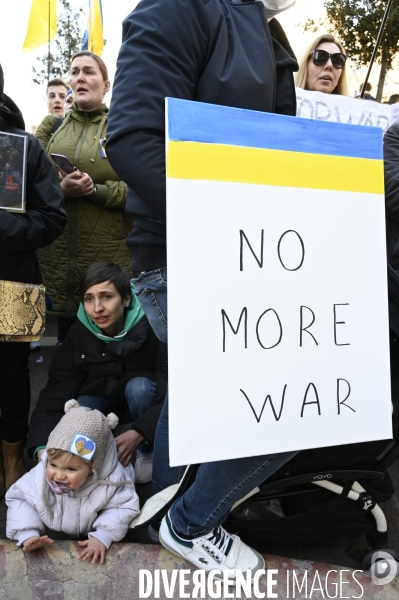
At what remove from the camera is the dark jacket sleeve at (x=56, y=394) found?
183 cm

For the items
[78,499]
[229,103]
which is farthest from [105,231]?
[229,103]

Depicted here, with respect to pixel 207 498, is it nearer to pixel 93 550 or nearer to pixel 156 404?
pixel 93 550

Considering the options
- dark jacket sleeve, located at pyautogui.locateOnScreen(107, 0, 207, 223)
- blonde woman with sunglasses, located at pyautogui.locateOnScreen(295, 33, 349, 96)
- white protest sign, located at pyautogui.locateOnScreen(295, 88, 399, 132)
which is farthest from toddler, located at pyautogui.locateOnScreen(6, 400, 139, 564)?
blonde woman with sunglasses, located at pyautogui.locateOnScreen(295, 33, 349, 96)

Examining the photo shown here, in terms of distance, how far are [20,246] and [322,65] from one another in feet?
5.31

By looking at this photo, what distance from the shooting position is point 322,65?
241cm

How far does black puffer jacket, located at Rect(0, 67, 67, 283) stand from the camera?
1.69m

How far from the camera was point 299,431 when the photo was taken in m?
1.04

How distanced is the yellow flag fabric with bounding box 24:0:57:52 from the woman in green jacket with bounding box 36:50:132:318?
7.80 feet

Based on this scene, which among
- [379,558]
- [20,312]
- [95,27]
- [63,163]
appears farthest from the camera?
[95,27]

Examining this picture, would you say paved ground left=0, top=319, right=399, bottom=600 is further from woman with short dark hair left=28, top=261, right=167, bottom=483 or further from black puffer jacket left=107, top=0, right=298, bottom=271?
black puffer jacket left=107, top=0, right=298, bottom=271

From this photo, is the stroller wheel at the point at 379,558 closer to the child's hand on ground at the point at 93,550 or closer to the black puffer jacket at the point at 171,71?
the child's hand on ground at the point at 93,550

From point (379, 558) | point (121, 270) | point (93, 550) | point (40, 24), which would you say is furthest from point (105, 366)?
point (40, 24)

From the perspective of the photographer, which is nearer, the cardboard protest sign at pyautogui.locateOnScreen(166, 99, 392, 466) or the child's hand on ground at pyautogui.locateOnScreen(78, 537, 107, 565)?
the cardboard protest sign at pyautogui.locateOnScreen(166, 99, 392, 466)

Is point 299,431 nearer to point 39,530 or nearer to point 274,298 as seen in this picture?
point 274,298
